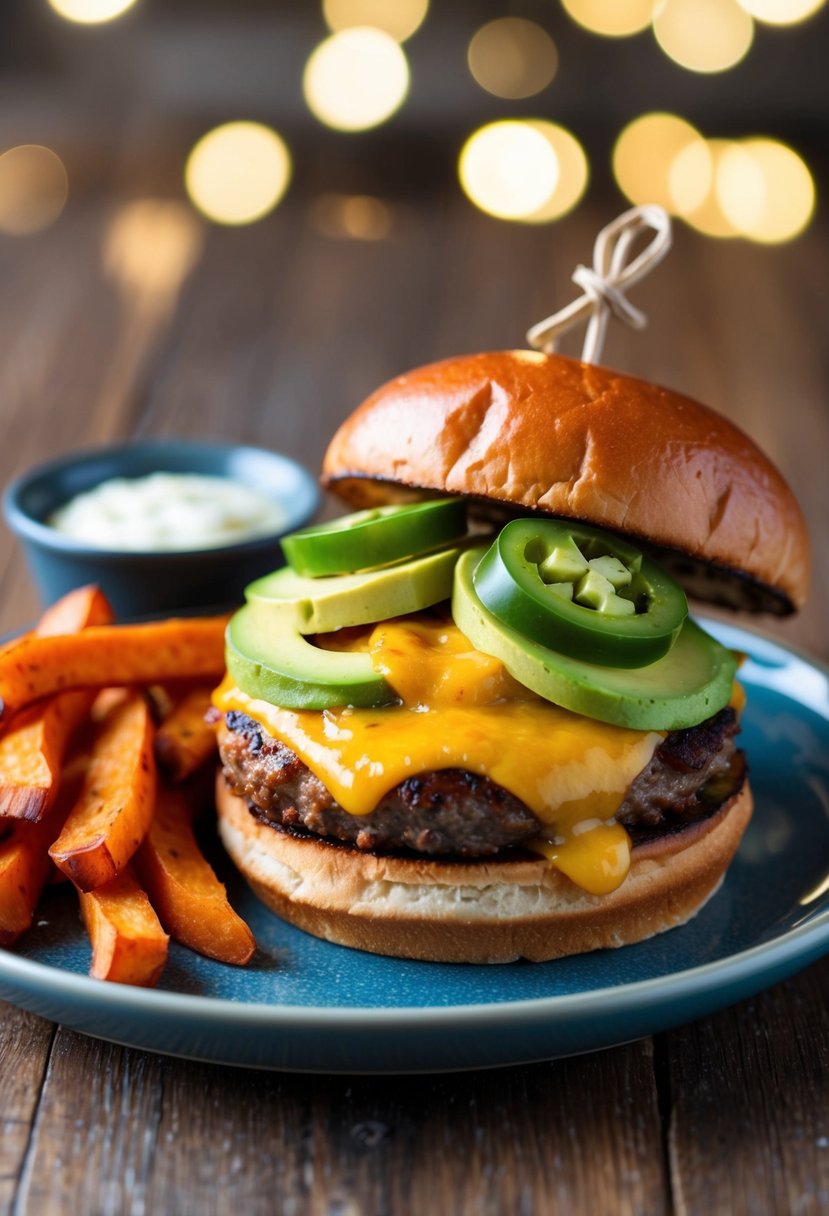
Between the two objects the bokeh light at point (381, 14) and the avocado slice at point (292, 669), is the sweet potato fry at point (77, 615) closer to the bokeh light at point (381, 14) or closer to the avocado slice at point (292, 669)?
the avocado slice at point (292, 669)

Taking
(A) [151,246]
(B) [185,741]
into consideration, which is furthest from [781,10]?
(B) [185,741]

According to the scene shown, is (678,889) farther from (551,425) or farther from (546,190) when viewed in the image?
(546,190)

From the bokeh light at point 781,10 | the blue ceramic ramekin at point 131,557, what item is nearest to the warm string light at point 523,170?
the bokeh light at point 781,10

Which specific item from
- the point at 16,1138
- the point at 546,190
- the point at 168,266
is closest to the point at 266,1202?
the point at 16,1138

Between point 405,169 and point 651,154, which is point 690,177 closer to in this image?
point 651,154

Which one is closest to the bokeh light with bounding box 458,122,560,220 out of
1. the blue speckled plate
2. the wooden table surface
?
the wooden table surface

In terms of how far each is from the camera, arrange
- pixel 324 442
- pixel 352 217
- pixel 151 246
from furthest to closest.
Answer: pixel 352 217
pixel 151 246
pixel 324 442
